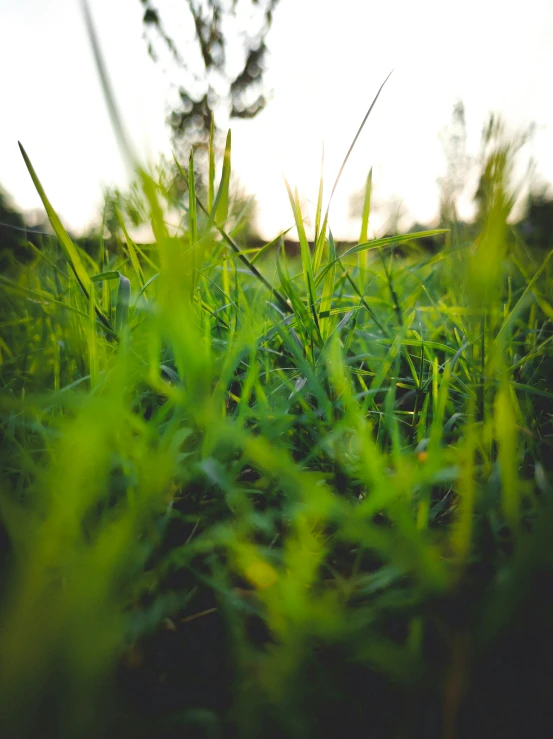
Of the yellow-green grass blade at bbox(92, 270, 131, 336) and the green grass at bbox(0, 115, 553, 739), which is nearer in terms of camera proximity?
the green grass at bbox(0, 115, 553, 739)

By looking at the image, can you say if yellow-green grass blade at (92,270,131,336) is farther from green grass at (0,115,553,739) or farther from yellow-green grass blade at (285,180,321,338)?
yellow-green grass blade at (285,180,321,338)

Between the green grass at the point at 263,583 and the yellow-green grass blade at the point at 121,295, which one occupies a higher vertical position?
the yellow-green grass blade at the point at 121,295

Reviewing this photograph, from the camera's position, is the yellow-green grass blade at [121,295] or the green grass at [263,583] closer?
the green grass at [263,583]

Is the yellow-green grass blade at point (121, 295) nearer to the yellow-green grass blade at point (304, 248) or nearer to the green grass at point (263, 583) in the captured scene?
the green grass at point (263, 583)

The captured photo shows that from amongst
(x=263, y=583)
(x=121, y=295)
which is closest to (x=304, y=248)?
(x=121, y=295)

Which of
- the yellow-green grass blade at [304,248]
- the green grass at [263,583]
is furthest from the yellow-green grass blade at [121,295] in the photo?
the yellow-green grass blade at [304,248]

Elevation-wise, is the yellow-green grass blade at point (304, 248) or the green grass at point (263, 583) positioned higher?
the yellow-green grass blade at point (304, 248)

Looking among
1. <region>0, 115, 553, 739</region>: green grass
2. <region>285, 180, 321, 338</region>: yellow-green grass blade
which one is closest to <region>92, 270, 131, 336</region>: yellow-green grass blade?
<region>0, 115, 553, 739</region>: green grass

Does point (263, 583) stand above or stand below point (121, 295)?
below

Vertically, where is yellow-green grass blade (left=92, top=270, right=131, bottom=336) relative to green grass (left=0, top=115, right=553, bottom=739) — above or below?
above

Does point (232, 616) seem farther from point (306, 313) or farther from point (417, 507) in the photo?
point (306, 313)

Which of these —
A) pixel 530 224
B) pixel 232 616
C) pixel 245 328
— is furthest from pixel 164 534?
pixel 530 224

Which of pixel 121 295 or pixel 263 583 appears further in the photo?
pixel 121 295

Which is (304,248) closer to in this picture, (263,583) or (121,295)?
(121,295)
